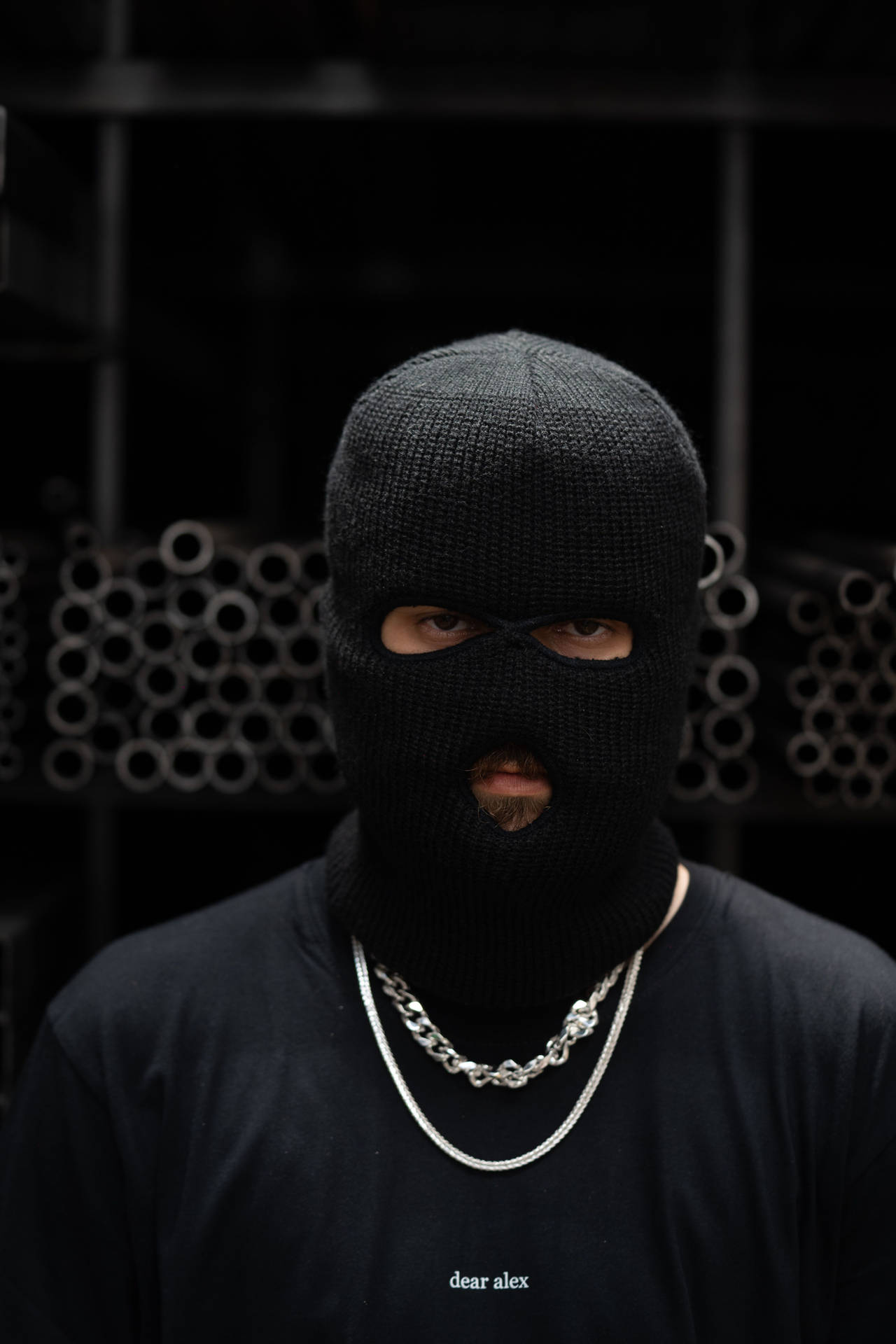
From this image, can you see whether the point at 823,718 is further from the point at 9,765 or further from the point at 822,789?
the point at 9,765

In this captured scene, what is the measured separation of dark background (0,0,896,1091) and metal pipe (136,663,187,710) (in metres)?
0.20

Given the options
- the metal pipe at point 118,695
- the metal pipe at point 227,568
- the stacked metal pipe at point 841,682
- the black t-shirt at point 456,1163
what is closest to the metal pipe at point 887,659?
the stacked metal pipe at point 841,682

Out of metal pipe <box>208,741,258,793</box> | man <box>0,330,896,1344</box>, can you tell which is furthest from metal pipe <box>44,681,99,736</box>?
man <box>0,330,896,1344</box>

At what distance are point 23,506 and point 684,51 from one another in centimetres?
→ 181

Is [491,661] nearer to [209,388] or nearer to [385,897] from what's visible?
[385,897]

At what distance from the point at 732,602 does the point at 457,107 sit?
104 centimetres

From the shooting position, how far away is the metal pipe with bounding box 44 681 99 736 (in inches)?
84.9

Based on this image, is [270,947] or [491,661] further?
→ [270,947]

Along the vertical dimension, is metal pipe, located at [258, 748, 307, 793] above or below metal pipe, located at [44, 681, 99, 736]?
below

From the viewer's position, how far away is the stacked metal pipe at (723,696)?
212 cm

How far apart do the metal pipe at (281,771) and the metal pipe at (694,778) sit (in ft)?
2.19

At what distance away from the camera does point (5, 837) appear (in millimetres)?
2762

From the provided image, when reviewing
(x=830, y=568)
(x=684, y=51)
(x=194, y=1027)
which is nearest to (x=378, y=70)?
(x=684, y=51)

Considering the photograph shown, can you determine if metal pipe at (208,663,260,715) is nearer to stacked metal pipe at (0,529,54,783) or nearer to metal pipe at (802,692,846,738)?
stacked metal pipe at (0,529,54,783)
